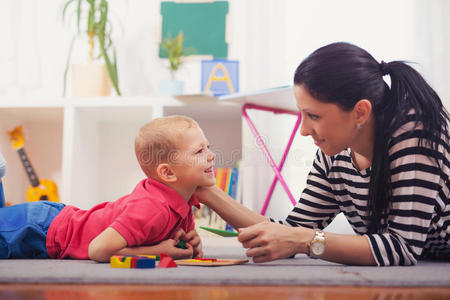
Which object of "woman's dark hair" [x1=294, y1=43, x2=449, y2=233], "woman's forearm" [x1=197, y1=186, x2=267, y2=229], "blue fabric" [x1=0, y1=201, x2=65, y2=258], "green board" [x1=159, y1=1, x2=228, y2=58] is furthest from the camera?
"green board" [x1=159, y1=1, x2=228, y2=58]

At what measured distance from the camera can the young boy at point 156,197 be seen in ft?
3.64

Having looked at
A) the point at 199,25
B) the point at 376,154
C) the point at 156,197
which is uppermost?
the point at 199,25

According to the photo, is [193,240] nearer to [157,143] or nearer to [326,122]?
[157,143]

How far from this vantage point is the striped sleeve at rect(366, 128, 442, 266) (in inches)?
37.7

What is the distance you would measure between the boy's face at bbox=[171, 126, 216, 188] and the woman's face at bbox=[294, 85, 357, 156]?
10.5 inches

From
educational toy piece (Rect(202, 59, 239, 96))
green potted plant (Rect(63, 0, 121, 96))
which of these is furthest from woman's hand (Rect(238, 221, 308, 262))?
green potted plant (Rect(63, 0, 121, 96))

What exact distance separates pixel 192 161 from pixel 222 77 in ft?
4.04

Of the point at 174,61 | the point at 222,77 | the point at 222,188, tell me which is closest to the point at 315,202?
the point at 222,188

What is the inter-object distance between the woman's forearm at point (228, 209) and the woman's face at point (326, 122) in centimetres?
31

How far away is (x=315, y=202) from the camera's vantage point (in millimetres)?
1315

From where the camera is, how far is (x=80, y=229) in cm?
114

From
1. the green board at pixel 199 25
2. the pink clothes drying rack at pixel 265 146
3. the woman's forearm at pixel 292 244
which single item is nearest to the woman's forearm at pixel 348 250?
the woman's forearm at pixel 292 244

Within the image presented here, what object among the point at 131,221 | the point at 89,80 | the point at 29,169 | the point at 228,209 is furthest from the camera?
the point at 29,169

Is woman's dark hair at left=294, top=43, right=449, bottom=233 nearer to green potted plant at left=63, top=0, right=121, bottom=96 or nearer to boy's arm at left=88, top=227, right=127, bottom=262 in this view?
boy's arm at left=88, top=227, right=127, bottom=262
